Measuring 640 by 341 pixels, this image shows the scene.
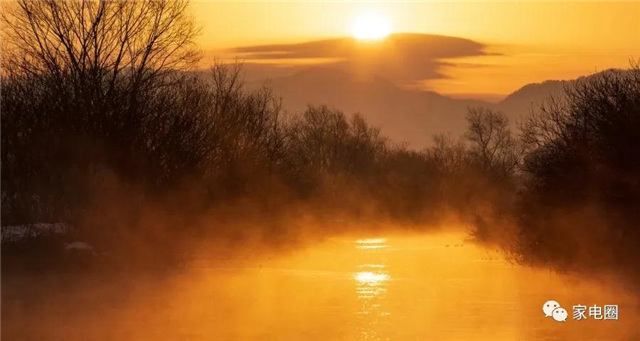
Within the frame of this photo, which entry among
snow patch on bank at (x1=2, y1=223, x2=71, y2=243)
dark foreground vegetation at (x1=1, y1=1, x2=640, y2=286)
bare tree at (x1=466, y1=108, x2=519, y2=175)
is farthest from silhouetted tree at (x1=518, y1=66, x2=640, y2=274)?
bare tree at (x1=466, y1=108, x2=519, y2=175)

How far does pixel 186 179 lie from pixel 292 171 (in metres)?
24.1

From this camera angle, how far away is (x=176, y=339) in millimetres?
22047

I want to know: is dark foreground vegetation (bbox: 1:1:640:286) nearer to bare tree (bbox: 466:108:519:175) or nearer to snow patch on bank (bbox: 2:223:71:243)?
snow patch on bank (bbox: 2:223:71:243)

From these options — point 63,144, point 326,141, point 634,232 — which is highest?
point 63,144

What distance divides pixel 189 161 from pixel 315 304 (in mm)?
22303

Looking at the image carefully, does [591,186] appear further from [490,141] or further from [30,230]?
[490,141]

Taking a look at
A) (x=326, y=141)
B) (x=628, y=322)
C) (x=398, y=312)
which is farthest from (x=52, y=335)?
(x=326, y=141)

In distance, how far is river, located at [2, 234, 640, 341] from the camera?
23.5m

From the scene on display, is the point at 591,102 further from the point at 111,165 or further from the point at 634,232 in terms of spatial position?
the point at 111,165

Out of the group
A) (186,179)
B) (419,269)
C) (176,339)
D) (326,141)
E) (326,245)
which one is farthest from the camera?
(326,141)

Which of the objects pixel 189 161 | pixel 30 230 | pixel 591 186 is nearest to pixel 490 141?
pixel 189 161

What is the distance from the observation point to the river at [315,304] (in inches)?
925

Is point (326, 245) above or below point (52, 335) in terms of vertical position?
below

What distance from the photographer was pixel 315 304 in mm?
29547
